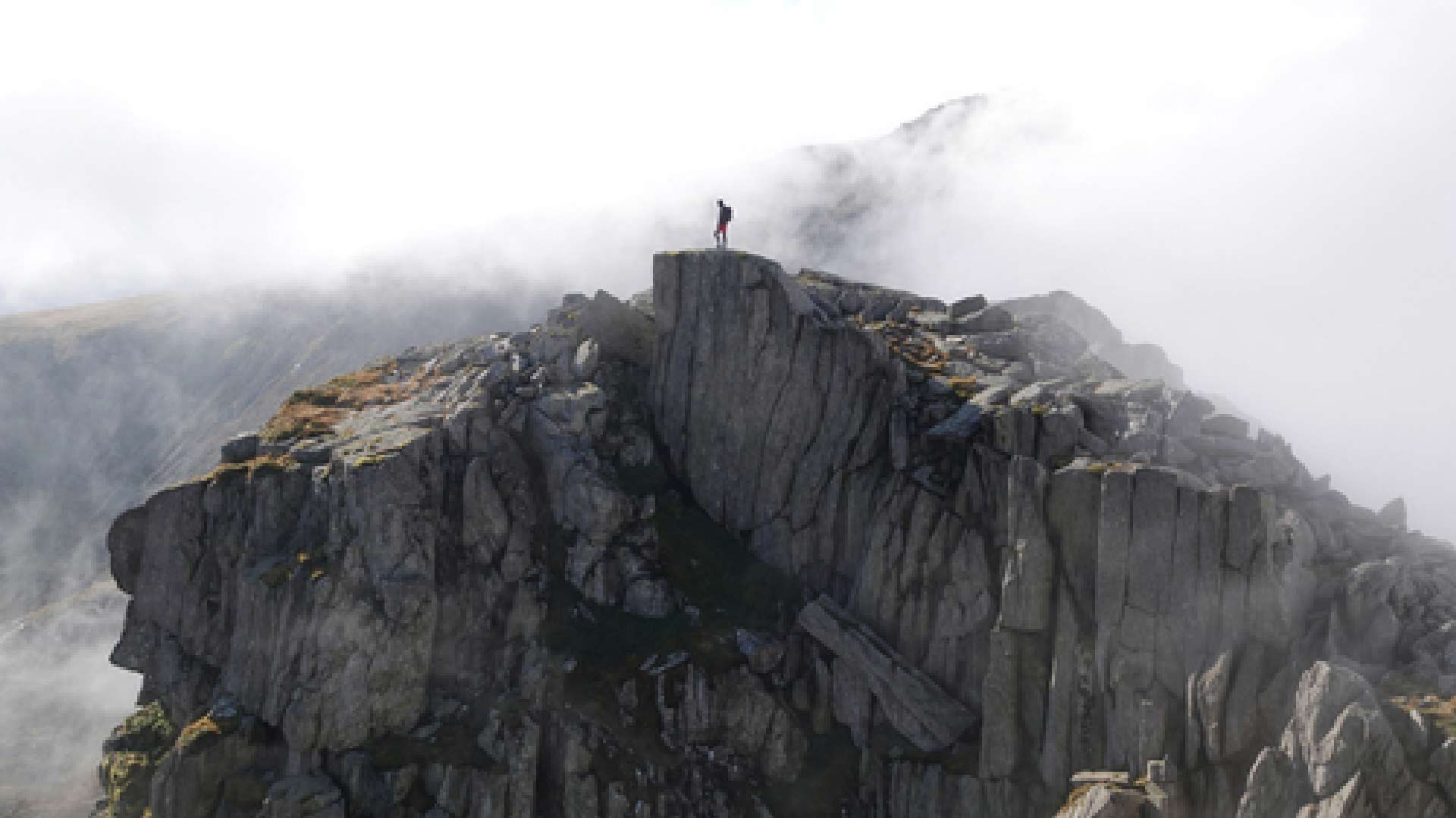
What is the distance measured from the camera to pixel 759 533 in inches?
3029

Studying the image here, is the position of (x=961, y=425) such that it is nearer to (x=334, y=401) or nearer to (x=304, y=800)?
(x=304, y=800)

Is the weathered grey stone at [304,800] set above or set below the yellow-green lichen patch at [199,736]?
below

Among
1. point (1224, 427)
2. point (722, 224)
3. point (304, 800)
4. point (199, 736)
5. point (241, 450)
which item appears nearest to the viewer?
point (1224, 427)

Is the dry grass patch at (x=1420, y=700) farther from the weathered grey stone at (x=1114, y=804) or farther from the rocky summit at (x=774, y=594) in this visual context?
the weathered grey stone at (x=1114, y=804)

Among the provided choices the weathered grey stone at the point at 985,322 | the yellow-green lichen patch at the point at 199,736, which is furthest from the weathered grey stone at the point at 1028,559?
the yellow-green lichen patch at the point at 199,736

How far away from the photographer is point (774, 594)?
73.1m

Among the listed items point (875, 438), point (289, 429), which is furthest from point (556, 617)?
point (289, 429)

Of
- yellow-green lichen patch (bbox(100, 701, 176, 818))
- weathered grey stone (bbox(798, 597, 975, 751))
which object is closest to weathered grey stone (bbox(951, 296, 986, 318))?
weathered grey stone (bbox(798, 597, 975, 751))

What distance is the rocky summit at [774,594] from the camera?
154 feet

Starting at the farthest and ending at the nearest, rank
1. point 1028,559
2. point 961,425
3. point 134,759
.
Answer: point 134,759 → point 961,425 → point 1028,559

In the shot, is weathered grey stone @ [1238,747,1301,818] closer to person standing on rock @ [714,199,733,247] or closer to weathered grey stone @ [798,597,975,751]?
weathered grey stone @ [798,597,975,751]

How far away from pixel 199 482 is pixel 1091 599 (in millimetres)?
82795

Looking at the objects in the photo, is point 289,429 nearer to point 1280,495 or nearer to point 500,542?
point 500,542

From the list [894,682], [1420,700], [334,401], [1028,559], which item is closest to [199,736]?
[334,401]
